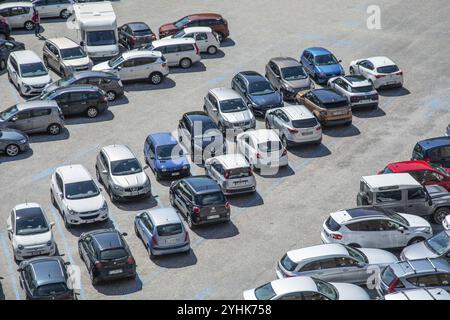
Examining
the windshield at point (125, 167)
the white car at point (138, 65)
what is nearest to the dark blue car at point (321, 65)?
the white car at point (138, 65)

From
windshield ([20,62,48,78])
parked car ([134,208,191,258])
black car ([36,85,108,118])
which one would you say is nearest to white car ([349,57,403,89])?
black car ([36,85,108,118])

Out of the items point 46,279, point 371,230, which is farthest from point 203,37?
point 46,279

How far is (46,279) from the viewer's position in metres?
27.0

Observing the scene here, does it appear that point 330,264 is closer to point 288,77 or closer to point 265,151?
point 265,151

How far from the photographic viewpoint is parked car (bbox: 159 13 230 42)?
170ft

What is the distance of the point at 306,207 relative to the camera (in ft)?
112

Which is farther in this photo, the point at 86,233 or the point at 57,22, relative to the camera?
the point at 57,22

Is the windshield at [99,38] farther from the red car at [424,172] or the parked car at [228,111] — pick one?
the red car at [424,172]

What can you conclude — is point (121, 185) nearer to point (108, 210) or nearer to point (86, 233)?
point (108, 210)

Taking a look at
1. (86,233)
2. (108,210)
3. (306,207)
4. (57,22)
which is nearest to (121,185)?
(108,210)

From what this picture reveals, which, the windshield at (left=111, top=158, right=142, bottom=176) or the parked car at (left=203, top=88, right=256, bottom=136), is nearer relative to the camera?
the windshield at (left=111, top=158, right=142, bottom=176)

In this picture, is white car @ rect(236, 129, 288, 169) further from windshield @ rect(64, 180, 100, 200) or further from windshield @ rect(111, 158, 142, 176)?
windshield @ rect(64, 180, 100, 200)
